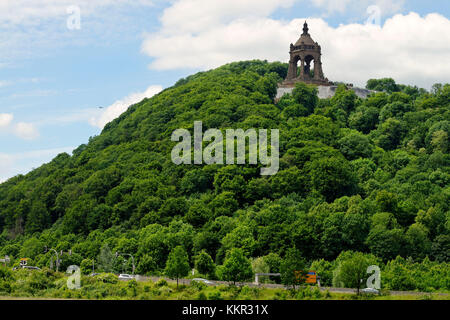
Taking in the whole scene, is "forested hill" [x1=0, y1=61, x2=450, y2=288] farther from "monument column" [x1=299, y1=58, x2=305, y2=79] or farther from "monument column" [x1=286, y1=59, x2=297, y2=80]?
"monument column" [x1=299, y1=58, x2=305, y2=79]

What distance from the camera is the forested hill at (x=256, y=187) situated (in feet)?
282

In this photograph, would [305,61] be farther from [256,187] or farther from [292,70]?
[256,187]

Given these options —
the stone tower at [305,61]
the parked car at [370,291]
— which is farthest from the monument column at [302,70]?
the parked car at [370,291]

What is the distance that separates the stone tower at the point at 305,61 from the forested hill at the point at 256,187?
6406mm

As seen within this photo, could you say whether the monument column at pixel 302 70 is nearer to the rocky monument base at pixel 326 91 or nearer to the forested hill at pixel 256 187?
the rocky monument base at pixel 326 91

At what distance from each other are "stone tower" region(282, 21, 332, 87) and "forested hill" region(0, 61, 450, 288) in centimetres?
641

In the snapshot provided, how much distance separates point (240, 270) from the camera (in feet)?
226

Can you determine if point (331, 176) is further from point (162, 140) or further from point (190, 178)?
point (162, 140)

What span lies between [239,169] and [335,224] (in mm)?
24610

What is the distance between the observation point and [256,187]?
103 metres

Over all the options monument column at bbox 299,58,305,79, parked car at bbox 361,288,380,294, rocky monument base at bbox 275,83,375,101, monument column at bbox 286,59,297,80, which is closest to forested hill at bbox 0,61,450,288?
rocky monument base at bbox 275,83,375,101
